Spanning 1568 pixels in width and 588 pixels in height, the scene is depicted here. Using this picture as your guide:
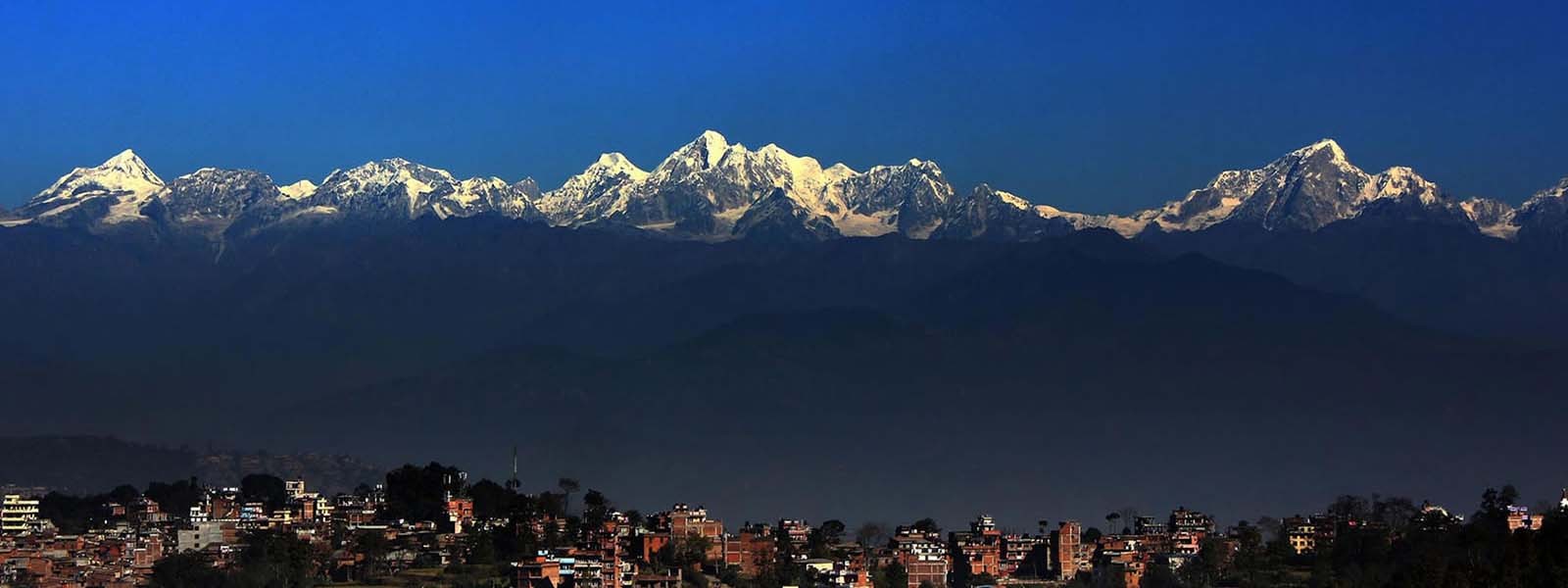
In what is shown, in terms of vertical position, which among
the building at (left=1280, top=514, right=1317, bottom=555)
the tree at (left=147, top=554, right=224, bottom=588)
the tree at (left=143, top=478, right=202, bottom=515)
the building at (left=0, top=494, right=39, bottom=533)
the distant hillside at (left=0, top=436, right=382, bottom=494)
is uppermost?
the distant hillside at (left=0, top=436, right=382, bottom=494)

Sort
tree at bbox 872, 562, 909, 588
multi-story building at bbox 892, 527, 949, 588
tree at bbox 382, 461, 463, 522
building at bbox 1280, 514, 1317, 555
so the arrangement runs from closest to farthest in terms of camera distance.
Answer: tree at bbox 872, 562, 909, 588
multi-story building at bbox 892, 527, 949, 588
building at bbox 1280, 514, 1317, 555
tree at bbox 382, 461, 463, 522

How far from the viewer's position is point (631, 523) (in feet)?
347

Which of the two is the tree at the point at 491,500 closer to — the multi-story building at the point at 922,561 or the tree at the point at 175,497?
the tree at the point at 175,497

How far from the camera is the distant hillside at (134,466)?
156m

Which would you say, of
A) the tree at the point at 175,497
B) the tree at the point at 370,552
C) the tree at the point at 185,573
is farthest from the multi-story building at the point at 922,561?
the tree at the point at 175,497

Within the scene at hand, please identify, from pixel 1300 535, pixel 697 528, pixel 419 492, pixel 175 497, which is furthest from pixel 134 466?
pixel 1300 535

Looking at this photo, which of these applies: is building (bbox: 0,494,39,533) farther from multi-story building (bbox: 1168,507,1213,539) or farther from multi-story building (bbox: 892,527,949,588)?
multi-story building (bbox: 1168,507,1213,539)

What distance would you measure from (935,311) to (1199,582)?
3896 inches

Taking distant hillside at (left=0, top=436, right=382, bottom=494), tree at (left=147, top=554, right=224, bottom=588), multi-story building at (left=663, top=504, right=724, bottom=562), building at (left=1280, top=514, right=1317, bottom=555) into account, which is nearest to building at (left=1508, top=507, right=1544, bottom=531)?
building at (left=1280, top=514, right=1317, bottom=555)

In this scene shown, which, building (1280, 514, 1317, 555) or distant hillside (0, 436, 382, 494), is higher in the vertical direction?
distant hillside (0, 436, 382, 494)

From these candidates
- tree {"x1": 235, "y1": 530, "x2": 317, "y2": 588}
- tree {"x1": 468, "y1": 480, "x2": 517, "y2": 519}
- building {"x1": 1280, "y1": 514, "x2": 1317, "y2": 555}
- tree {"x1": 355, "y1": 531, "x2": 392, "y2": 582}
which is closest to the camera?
tree {"x1": 235, "y1": 530, "x2": 317, "y2": 588}

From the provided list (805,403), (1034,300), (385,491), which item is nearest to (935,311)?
(1034,300)

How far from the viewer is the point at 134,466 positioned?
160m

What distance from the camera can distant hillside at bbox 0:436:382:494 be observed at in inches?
6122
